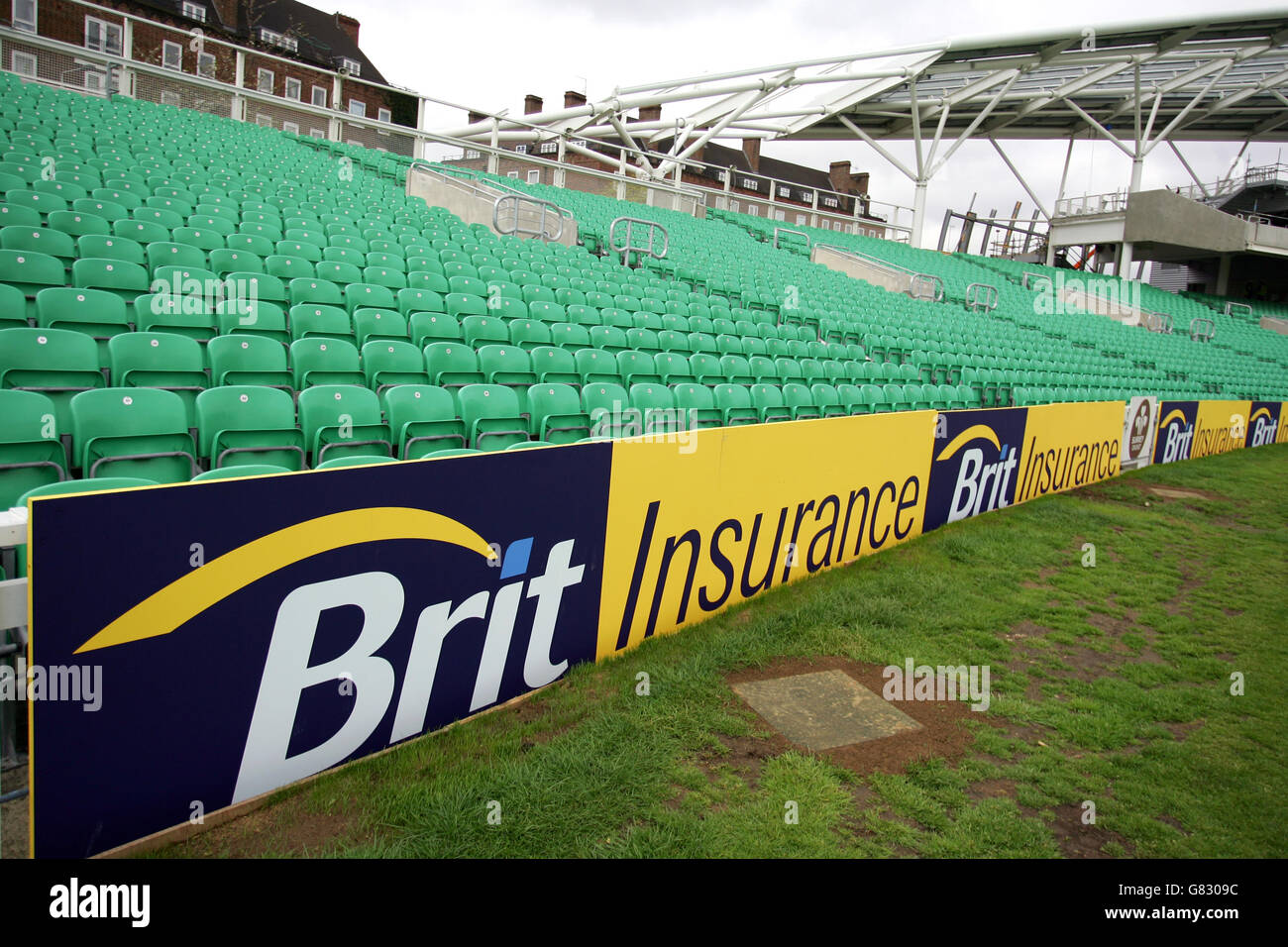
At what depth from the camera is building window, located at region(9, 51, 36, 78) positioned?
42.6 ft

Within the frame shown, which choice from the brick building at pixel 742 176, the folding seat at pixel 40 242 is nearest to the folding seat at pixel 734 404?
the folding seat at pixel 40 242

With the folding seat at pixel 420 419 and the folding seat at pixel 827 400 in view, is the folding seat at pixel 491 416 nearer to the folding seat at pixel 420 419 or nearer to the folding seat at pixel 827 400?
the folding seat at pixel 420 419

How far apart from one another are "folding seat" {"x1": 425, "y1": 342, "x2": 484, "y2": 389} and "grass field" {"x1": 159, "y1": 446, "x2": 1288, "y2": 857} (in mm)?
2746

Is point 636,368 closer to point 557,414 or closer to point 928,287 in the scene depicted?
point 557,414

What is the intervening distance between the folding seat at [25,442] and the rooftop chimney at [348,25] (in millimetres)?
49304

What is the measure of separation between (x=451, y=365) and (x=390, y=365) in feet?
1.57

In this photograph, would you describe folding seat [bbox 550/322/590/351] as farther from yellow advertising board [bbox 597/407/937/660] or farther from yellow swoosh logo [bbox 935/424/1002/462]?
yellow swoosh logo [bbox 935/424/1002/462]

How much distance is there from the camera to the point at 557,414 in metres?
5.43

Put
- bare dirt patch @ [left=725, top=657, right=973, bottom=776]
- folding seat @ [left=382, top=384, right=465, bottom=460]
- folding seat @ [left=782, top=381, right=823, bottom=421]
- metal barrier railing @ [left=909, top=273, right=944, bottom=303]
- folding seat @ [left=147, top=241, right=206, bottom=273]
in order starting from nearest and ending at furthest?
bare dirt patch @ [left=725, top=657, right=973, bottom=776] < folding seat @ [left=382, top=384, right=465, bottom=460] < folding seat @ [left=147, top=241, right=206, bottom=273] < folding seat @ [left=782, top=381, right=823, bottom=421] < metal barrier railing @ [left=909, top=273, right=944, bottom=303]

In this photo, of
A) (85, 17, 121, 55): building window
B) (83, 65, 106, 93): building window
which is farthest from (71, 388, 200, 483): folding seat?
(85, 17, 121, 55): building window

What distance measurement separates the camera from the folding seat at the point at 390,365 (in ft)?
17.1
